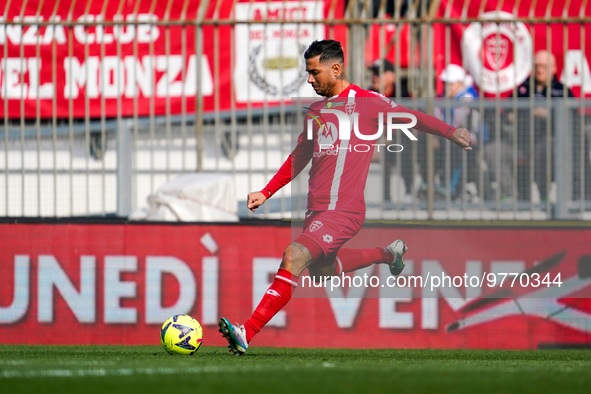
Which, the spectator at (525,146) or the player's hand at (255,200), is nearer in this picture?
the player's hand at (255,200)

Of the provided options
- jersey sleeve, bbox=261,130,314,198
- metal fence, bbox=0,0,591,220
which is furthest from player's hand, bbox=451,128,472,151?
metal fence, bbox=0,0,591,220

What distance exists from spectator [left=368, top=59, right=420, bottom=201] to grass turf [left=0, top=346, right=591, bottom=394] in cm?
213

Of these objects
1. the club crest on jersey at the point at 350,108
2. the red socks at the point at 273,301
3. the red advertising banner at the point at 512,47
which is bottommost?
the red socks at the point at 273,301

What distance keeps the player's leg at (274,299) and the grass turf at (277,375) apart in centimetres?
16

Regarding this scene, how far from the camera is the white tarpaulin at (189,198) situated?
8656 mm

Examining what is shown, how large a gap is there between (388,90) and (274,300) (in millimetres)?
2767

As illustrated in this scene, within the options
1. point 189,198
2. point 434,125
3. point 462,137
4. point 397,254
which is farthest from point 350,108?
point 189,198

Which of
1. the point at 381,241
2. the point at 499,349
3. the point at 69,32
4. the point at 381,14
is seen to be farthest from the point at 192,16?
the point at 499,349

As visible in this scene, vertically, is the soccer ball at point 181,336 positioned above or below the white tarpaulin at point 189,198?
below

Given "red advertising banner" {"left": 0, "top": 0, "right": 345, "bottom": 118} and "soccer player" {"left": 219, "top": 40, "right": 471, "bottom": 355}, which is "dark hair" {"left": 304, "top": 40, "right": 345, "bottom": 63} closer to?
"soccer player" {"left": 219, "top": 40, "right": 471, "bottom": 355}

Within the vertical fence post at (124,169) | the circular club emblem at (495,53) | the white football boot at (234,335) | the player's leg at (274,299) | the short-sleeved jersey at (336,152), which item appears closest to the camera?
the white football boot at (234,335)

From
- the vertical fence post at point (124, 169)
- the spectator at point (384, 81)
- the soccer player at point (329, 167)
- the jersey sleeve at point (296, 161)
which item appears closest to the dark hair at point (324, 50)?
the soccer player at point (329, 167)

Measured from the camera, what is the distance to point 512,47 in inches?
345

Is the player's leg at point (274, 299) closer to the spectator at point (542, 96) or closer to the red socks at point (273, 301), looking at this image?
the red socks at point (273, 301)
